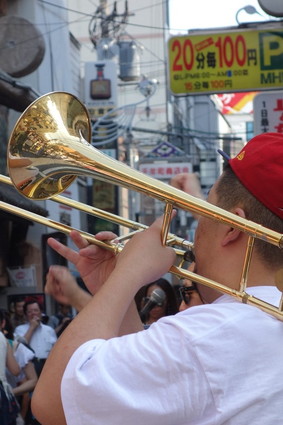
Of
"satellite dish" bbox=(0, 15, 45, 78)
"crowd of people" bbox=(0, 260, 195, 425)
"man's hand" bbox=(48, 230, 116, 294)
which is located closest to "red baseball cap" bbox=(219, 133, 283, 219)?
"man's hand" bbox=(48, 230, 116, 294)

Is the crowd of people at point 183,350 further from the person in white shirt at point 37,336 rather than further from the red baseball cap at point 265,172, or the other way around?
the person in white shirt at point 37,336

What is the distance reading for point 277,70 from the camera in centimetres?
824

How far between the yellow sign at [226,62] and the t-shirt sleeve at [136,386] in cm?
652

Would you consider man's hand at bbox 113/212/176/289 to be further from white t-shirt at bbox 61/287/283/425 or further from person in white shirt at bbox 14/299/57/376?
person in white shirt at bbox 14/299/57/376

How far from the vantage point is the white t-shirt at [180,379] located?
5.49 feet

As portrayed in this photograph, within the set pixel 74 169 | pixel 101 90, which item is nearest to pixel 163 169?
pixel 101 90

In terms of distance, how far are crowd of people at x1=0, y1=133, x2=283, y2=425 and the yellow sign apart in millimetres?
6174

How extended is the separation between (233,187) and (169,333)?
0.43 m

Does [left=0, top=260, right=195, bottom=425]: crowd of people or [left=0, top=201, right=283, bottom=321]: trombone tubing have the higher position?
[left=0, top=201, right=283, bottom=321]: trombone tubing

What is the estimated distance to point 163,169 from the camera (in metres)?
17.9

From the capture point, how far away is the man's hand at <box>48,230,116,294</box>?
226 cm

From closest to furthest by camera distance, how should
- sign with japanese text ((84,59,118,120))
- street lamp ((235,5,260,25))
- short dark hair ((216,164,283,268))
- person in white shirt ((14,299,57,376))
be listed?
short dark hair ((216,164,283,268)), street lamp ((235,5,260,25)), person in white shirt ((14,299,57,376)), sign with japanese text ((84,59,118,120))

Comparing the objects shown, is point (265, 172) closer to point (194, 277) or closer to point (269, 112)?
point (194, 277)

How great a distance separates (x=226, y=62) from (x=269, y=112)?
677 millimetres
